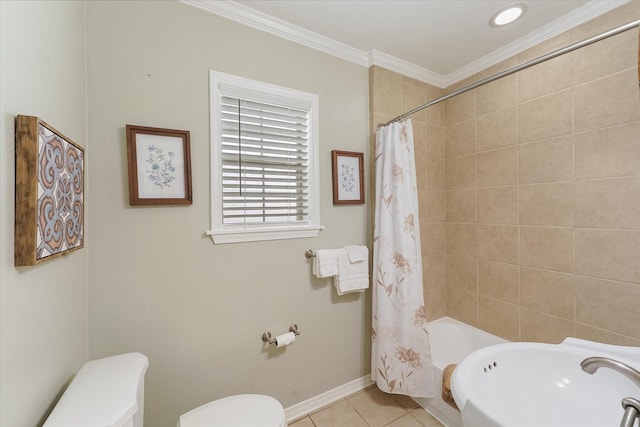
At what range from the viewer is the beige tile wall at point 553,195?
137 cm

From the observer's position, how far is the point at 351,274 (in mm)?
1714

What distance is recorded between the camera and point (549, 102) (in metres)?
1.64

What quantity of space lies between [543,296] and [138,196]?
246 centimetres

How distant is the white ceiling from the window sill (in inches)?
46.8

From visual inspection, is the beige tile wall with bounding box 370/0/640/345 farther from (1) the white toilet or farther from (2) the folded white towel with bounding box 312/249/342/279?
(1) the white toilet

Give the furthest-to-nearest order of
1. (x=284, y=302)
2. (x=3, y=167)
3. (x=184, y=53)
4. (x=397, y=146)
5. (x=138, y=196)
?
(x=397, y=146), (x=284, y=302), (x=184, y=53), (x=138, y=196), (x=3, y=167)

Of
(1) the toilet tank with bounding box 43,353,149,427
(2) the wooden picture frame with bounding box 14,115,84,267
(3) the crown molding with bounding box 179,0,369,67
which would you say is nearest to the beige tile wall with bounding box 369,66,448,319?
(3) the crown molding with bounding box 179,0,369,67

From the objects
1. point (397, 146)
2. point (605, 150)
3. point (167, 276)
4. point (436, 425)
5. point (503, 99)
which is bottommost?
point (436, 425)

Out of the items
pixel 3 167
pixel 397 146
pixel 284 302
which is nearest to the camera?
pixel 3 167

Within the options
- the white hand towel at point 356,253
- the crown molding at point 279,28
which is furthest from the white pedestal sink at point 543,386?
the crown molding at point 279,28

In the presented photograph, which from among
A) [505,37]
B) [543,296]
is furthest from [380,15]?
[543,296]

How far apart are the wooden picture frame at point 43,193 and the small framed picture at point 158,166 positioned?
0.76 ft

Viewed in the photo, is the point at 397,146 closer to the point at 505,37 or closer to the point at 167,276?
the point at 505,37

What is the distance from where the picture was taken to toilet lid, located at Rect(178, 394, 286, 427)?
3.48 feet
